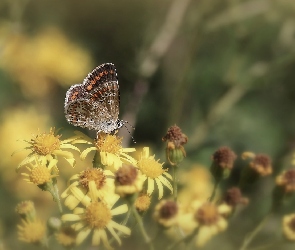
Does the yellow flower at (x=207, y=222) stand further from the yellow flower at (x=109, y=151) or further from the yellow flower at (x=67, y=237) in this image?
the yellow flower at (x=109, y=151)

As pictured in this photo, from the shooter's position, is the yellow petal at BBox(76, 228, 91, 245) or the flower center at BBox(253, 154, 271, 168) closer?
the yellow petal at BBox(76, 228, 91, 245)

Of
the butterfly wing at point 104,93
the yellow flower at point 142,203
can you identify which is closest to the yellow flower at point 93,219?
the yellow flower at point 142,203

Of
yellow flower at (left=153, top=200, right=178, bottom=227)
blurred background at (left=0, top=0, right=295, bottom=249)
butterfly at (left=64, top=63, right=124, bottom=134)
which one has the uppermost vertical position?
blurred background at (left=0, top=0, right=295, bottom=249)

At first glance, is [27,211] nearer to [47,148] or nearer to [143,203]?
[47,148]

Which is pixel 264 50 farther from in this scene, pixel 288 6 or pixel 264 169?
pixel 264 169

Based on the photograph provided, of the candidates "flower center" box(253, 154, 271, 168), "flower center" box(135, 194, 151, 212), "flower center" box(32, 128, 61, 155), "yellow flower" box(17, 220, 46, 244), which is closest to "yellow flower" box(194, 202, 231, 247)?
"flower center" box(135, 194, 151, 212)

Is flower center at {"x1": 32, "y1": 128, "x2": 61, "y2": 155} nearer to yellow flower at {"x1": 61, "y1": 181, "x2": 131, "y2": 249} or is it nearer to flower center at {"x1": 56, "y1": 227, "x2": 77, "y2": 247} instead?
yellow flower at {"x1": 61, "y1": 181, "x2": 131, "y2": 249}
